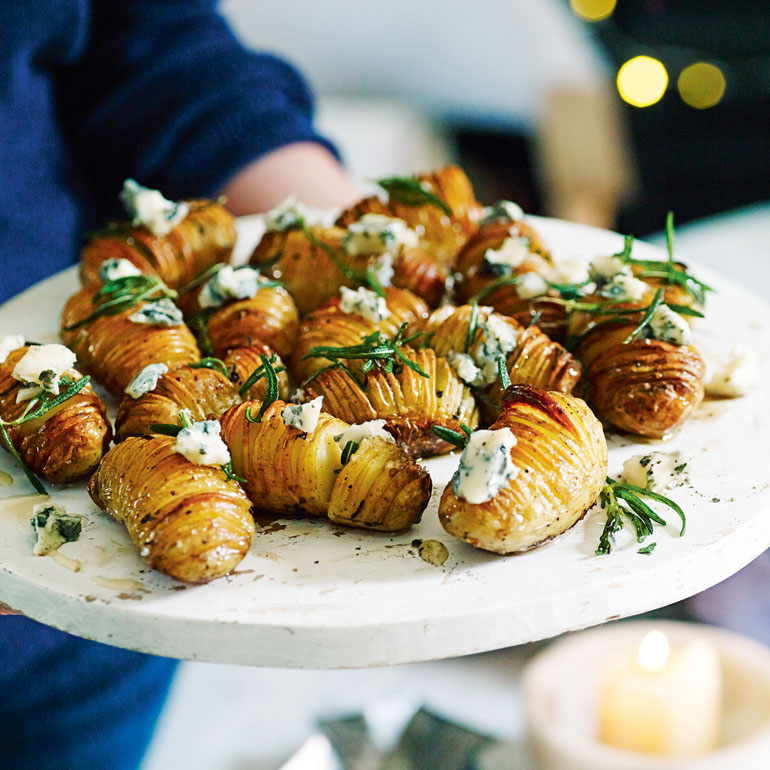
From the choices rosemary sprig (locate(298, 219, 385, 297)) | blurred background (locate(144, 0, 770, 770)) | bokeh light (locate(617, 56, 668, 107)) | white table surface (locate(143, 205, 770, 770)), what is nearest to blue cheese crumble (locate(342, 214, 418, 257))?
rosemary sprig (locate(298, 219, 385, 297))

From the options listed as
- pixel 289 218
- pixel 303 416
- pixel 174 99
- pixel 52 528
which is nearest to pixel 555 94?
pixel 174 99

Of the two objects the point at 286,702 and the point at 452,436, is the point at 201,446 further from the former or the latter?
the point at 286,702

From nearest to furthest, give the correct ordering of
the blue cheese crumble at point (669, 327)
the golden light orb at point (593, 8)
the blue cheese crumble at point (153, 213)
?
the blue cheese crumble at point (669, 327)
the blue cheese crumble at point (153, 213)
the golden light orb at point (593, 8)

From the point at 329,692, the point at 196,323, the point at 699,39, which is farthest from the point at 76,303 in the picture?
the point at 699,39

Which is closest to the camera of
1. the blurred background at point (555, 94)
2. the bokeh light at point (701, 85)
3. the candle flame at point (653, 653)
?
the candle flame at point (653, 653)

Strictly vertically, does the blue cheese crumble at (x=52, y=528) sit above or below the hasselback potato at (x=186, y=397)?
below

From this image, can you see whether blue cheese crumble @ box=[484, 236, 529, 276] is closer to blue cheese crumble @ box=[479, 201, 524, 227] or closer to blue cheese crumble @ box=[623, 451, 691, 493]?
blue cheese crumble @ box=[479, 201, 524, 227]

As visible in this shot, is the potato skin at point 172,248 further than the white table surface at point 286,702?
No

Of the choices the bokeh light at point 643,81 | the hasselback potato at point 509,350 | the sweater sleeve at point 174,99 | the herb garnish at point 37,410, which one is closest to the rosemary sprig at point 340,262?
the hasselback potato at point 509,350

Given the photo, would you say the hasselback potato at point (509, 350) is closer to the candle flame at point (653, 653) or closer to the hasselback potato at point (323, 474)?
the hasselback potato at point (323, 474)
